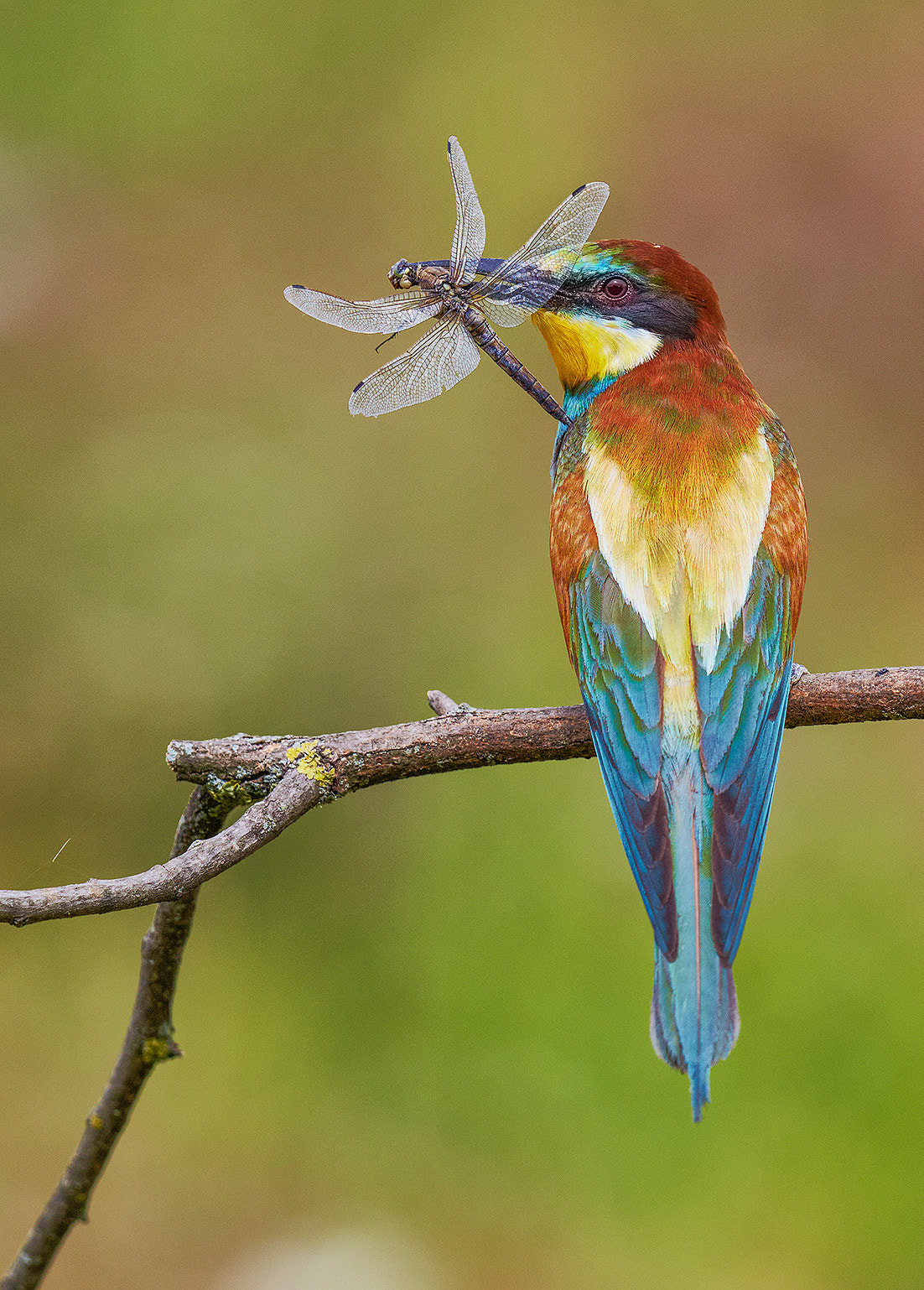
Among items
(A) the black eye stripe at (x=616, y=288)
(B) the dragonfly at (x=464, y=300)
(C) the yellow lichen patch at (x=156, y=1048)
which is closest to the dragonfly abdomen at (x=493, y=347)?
(B) the dragonfly at (x=464, y=300)

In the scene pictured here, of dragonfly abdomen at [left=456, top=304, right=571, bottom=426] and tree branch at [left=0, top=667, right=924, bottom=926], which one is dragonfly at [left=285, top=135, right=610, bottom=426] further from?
tree branch at [left=0, top=667, right=924, bottom=926]

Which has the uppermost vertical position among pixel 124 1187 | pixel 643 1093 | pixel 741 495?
pixel 741 495

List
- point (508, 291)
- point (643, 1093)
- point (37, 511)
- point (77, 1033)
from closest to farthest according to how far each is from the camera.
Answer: point (508, 291) < point (643, 1093) < point (77, 1033) < point (37, 511)

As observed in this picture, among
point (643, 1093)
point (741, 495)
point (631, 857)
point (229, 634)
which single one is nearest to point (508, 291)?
point (741, 495)

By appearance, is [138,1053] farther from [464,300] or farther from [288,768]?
[464,300]

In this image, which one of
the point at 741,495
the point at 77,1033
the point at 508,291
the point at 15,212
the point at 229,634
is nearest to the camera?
the point at 741,495

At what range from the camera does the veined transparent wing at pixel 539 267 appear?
1.52 meters

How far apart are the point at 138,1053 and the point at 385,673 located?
156 cm

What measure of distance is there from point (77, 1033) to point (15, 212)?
208cm

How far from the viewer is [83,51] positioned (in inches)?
129

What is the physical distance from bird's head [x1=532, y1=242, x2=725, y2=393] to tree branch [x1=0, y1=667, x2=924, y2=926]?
1.66 ft

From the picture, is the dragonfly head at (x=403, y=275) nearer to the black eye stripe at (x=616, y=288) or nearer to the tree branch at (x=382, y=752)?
the black eye stripe at (x=616, y=288)

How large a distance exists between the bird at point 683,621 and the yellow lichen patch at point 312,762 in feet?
0.92

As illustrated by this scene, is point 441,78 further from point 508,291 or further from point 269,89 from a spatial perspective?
point 508,291
